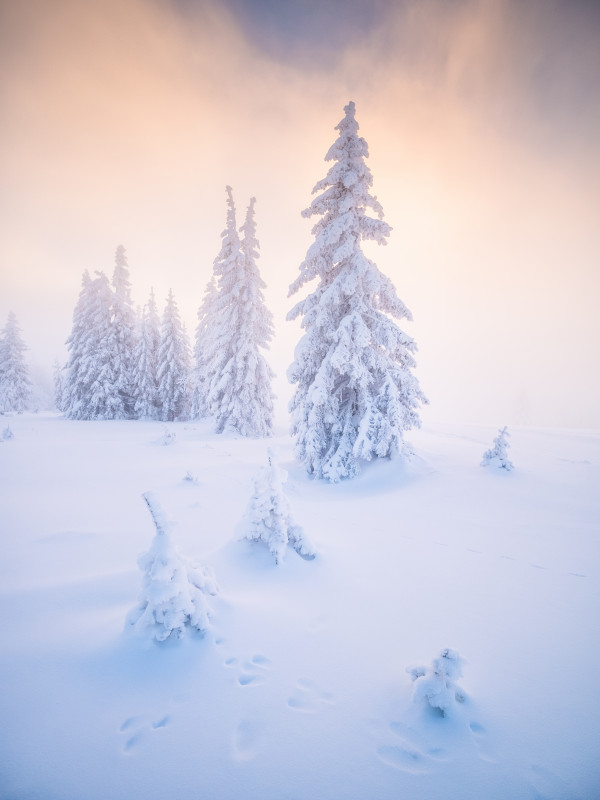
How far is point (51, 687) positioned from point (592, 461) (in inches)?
534

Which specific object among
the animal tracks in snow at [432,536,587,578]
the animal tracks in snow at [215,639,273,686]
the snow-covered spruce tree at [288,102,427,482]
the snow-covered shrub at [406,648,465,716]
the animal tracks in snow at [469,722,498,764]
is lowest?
the animal tracks in snow at [469,722,498,764]

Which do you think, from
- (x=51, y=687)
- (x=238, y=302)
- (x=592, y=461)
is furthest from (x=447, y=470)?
(x=238, y=302)

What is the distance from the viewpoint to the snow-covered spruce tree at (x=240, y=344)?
1992cm

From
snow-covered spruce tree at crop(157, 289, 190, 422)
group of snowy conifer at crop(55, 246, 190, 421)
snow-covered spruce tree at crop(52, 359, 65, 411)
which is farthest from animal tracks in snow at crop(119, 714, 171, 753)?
snow-covered spruce tree at crop(52, 359, 65, 411)

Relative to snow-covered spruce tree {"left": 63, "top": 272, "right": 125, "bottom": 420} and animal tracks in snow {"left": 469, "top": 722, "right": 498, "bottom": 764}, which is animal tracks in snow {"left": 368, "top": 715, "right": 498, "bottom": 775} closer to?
animal tracks in snow {"left": 469, "top": 722, "right": 498, "bottom": 764}

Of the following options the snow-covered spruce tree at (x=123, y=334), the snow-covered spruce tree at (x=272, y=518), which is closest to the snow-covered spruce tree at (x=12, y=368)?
the snow-covered spruce tree at (x=123, y=334)

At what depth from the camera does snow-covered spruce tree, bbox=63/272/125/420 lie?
83.8 ft

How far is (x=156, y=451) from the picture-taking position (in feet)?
43.2

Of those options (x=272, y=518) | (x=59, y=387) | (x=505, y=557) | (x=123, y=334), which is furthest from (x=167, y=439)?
(x=59, y=387)

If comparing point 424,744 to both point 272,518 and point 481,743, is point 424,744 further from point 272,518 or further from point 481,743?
point 272,518

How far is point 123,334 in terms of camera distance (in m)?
27.4

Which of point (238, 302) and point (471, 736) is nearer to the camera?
point (471, 736)

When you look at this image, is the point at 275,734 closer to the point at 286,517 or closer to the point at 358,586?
the point at 358,586

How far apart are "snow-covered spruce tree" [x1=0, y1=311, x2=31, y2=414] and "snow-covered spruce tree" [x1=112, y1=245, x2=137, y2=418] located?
17016mm
